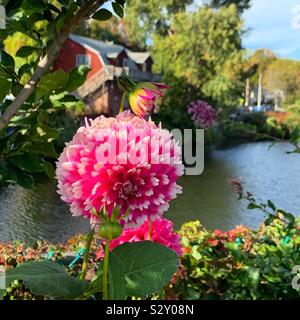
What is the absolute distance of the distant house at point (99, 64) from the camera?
59.9 ft

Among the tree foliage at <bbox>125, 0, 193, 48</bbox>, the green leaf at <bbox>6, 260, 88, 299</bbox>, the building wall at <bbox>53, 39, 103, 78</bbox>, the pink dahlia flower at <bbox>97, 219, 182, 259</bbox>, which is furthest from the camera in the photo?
the tree foliage at <bbox>125, 0, 193, 48</bbox>

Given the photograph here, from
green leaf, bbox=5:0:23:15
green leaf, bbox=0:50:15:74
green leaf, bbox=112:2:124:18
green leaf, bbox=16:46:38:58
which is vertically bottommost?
green leaf, bbox=0:50:15:74

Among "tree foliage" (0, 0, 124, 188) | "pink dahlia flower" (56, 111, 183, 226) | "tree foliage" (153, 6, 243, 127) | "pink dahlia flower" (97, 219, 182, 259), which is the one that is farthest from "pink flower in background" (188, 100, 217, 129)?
"tree foliage" (153, 6, 243, 127)

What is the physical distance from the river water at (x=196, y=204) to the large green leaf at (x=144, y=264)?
4.39 metres

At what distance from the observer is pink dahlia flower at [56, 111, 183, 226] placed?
519 millimetres

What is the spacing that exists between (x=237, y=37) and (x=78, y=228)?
56.0ft

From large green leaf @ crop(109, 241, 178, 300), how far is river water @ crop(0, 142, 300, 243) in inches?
173

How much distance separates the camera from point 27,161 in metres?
1.09

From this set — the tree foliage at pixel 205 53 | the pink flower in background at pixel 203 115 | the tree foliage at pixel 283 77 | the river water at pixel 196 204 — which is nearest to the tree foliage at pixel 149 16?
the tree foliage at pixel 205 53

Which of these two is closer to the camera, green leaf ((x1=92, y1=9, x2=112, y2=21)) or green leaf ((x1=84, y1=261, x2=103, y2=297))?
green leaf ((x1=84, y1=261, x2=103, y2=297))

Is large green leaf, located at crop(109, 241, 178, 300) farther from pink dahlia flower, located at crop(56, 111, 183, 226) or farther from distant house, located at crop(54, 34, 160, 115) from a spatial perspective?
distant house, located at crop(54, 34, 160, 115)

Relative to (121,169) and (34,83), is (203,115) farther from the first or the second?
(121,169)

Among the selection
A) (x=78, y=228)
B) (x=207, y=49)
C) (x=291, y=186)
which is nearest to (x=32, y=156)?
(x=78, y=228)

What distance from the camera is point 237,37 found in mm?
22328
